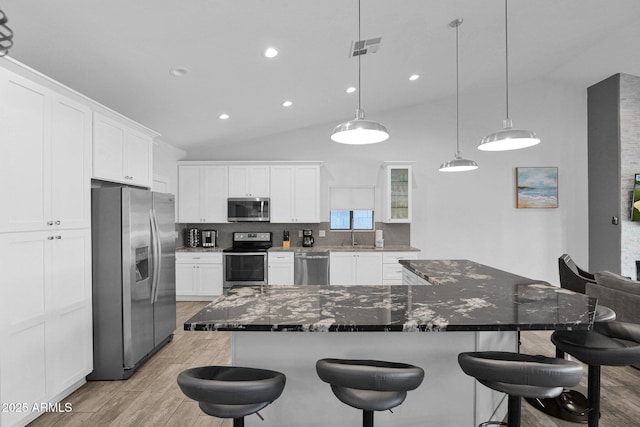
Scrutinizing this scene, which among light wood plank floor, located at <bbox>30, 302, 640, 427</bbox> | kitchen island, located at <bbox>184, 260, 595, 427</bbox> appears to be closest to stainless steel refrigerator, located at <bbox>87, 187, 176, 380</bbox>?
light wood plank floor, located at <bbox>30, 302, 640, 427</bbox>

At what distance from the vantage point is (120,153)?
320cm

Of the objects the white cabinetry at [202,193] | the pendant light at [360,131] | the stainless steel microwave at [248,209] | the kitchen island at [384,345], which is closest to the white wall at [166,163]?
the white cabinetry at [202,193]

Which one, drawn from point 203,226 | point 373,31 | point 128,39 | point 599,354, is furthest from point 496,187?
point 128,39

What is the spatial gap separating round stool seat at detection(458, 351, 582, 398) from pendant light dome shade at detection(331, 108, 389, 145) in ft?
3.95

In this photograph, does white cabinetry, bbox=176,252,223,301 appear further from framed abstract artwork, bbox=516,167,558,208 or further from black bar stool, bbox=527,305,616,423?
framed abstract artwork, bbox=516,167,558,208

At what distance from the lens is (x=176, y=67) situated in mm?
3125

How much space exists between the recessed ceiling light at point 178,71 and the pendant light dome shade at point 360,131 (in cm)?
200

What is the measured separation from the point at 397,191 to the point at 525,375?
4516 mm

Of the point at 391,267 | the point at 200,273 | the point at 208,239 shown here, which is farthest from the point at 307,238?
the point at 200,273

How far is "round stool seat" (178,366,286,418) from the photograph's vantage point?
1.30m

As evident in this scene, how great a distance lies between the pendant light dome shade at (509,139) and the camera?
2.17 metres

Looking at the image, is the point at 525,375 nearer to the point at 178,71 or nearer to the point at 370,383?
the point at 370,383

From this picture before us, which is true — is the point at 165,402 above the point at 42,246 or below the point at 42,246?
below

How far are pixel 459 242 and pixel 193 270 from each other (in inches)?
180
